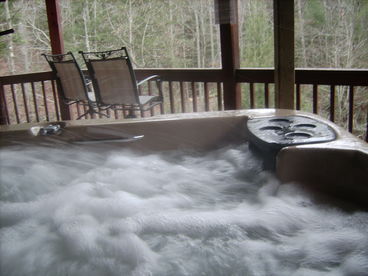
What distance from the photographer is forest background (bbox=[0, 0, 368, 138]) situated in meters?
3.22

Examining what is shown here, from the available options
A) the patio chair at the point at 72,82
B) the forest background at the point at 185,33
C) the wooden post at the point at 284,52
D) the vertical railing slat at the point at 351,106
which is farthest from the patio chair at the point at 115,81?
the vertical railing slat at the point at 351,106

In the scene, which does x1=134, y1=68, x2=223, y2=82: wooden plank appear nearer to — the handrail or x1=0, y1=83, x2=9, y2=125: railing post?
the handrail

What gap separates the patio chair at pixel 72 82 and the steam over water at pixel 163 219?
175cm

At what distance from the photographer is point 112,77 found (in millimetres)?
3314

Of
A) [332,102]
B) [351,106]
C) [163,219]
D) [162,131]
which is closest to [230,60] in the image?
[332,102]

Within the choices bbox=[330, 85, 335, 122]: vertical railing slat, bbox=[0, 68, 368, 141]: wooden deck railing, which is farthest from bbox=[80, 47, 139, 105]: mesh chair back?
bbox=[330, 85, 335, 122]: vertical railing slat

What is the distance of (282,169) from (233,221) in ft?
0.95

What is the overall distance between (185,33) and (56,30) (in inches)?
85.6

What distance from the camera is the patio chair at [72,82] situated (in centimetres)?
349

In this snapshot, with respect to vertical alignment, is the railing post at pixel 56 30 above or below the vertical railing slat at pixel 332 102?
above

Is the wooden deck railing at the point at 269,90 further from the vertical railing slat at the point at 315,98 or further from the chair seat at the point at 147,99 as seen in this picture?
the chair seat at the point at 147,99

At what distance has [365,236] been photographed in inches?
46.6

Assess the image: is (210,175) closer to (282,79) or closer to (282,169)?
(282,169)

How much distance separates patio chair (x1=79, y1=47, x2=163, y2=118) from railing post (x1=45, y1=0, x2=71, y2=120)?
32.6 inches
